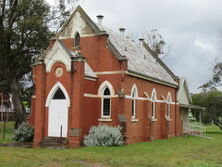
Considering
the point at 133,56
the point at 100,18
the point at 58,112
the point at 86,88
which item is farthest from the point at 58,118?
the point at 100,18

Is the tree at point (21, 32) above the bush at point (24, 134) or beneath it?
above

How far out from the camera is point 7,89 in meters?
43.4

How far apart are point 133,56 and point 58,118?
9.56 meters

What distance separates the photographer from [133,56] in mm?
30328

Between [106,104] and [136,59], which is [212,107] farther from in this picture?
[106,104]

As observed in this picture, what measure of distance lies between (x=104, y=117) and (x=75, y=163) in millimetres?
9837

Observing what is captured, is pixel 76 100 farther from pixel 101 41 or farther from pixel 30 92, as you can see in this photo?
pixel 30 92

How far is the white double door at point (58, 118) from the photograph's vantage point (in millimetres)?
23906

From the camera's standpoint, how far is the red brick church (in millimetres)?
23500

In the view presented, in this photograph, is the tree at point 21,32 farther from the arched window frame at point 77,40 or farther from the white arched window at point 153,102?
the white arched window at point 153,102

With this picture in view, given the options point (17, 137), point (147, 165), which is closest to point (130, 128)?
point (17, 137)

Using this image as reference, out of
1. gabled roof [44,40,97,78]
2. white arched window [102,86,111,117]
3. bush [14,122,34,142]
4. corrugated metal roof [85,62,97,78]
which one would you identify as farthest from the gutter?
bush [14,122,34,142]

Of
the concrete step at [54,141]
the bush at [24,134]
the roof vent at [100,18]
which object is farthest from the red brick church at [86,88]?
the roof vent at [100,18]

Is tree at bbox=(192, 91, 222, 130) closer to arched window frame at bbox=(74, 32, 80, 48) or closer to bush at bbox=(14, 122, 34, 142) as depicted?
arched window frame at bbox=(74, 32, 80, 48)
